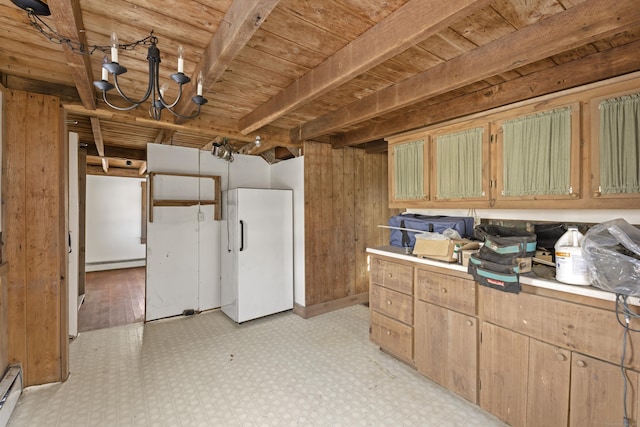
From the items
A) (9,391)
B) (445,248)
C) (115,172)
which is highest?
(115,172)

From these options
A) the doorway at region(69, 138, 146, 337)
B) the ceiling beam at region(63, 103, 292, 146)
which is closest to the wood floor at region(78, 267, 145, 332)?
the doorway at region(69, 138, 146, 337)

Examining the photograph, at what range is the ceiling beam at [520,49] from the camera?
1.35 meters

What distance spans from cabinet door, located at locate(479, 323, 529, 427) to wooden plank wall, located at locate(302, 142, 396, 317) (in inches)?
88.4

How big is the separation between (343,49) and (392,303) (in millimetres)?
2137

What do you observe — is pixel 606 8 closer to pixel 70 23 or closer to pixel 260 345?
pixel 70 23

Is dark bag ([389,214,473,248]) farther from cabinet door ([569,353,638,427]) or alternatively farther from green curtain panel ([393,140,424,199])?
cabinet door ([569,353,638,427])

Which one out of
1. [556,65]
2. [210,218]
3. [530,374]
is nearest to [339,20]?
[556,65]

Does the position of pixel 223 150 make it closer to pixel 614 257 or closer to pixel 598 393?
pixel 614 257

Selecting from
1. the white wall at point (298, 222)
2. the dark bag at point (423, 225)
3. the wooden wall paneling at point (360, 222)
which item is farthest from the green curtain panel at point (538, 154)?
the white wall at point (298, 222)

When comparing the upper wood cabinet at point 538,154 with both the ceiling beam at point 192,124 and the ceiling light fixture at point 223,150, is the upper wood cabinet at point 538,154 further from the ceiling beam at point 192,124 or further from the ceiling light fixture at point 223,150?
the ceiling light fixture at point 223,150

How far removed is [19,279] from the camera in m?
2.24

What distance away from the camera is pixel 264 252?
3744 mm

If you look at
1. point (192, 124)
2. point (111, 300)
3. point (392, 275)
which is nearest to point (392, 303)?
point (392, 275)

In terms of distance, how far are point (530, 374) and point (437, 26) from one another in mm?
2022
